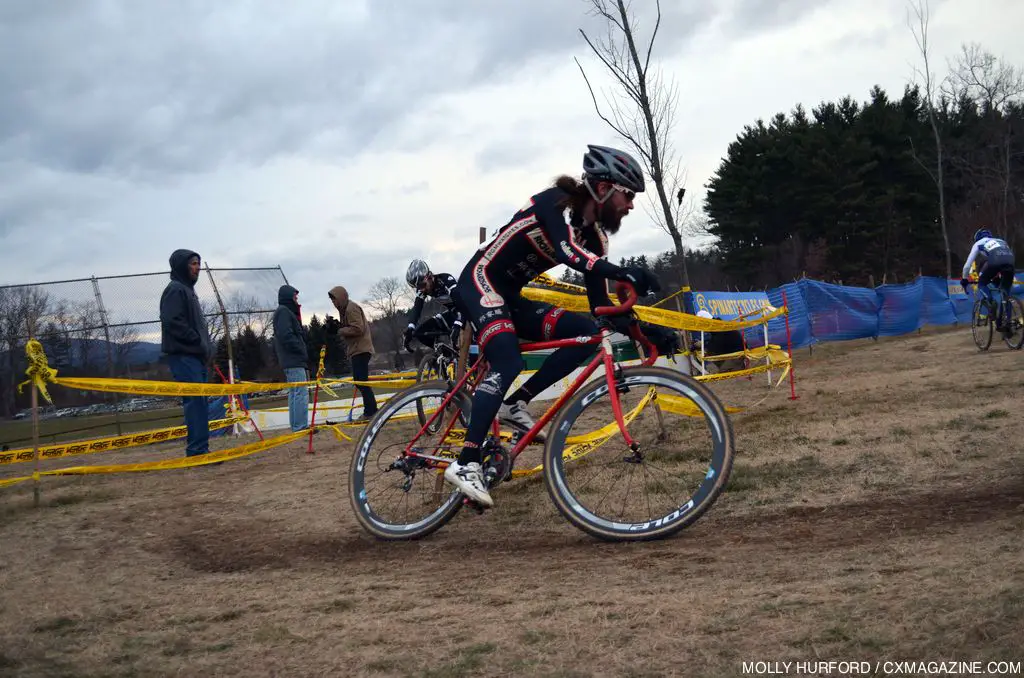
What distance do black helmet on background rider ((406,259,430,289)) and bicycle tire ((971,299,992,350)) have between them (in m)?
10.5

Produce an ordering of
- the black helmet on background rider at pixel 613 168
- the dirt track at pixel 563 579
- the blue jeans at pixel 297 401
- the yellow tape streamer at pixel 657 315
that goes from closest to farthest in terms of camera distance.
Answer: the dirt track at pixel 563 579 < the black helmet on background rider at pixel 613 168 < the yellow tape streamer at pixel 657 315 < the blue jeans at pixel 297 401

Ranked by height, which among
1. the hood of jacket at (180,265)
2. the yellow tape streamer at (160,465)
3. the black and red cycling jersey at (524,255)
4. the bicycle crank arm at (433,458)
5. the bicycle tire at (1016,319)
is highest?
the hood of jacket at (180,265)

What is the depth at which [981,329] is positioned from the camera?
13773mm

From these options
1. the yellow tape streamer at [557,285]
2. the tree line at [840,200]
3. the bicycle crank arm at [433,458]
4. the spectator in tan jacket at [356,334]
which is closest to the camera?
the bicycle crank arm at [433,458]

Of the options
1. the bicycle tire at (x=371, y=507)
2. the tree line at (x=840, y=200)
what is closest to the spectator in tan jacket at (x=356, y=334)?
the bicycle tire at (x=371, y=507)

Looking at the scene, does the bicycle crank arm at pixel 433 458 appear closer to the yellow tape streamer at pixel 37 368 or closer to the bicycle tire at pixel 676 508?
the bicycle tire at pixel 676 508

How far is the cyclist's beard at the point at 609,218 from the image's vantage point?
454cm

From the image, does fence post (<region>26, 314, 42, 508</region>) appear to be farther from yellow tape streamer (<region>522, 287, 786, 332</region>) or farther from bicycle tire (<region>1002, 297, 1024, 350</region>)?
bicycle tire (<region>1002, 297, 1024, 350</region>)

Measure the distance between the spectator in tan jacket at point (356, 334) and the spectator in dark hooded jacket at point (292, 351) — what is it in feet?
2.13

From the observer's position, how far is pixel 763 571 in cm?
325

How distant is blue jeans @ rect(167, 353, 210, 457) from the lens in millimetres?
9008

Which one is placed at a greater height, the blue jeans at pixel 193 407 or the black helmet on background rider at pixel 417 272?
the black helmet on background rider at pixel 417 272

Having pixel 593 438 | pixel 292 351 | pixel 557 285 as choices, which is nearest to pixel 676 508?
pixel 593 438

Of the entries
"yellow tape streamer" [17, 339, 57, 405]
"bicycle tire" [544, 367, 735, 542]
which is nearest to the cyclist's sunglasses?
"bicycle tire" [544, 367, 735, 542]
